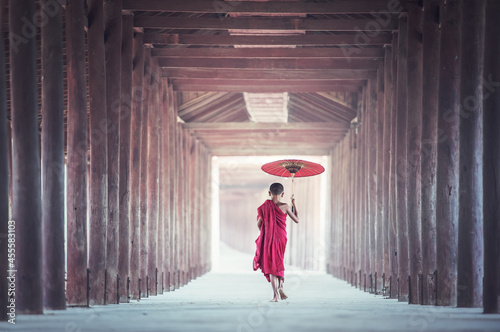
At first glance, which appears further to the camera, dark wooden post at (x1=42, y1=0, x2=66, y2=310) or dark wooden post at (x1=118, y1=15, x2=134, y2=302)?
dark wooden post at (x1=118, y1=15, x2=134, y2=302)

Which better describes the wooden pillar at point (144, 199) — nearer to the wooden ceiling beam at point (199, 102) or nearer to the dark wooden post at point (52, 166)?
the dark wooden post at point (52, 166)

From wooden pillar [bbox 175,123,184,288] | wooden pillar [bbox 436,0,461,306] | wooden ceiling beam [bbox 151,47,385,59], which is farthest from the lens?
wooden pillar [bbox 175,123,184,288]

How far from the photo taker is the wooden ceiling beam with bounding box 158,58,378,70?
1523cm

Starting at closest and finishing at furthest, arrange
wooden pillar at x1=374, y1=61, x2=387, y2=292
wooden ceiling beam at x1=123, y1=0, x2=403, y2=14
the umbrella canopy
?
the umbrella canopy
wooden ceiling beam at x1=123, y1=0, x2=403, y2=14
wooden pillar at x1=374, y1=61, x2=387, y2=292

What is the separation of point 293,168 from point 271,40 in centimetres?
400

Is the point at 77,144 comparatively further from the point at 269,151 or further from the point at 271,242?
the point at 269,151

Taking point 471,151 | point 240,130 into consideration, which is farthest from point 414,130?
point 240,130

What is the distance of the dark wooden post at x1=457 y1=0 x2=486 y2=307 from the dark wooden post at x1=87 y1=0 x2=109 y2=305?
4.41 m

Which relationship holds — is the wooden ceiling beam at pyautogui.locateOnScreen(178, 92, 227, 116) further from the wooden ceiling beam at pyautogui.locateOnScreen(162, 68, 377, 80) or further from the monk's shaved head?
the monk's shaved head

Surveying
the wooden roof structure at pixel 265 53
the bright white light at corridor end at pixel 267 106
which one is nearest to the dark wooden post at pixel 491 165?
the wooden roof structure at pixel 265 53

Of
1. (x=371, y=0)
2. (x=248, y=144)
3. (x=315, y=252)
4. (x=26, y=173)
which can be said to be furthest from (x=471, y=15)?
(x=315, y=252)

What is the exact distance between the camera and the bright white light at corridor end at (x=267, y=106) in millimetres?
18812

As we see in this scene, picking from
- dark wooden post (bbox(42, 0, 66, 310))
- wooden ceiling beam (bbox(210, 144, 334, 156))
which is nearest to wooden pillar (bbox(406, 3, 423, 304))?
dark wooden post (bbox(42, 0, 66, 310))

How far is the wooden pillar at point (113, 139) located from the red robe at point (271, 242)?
6.22 ft
